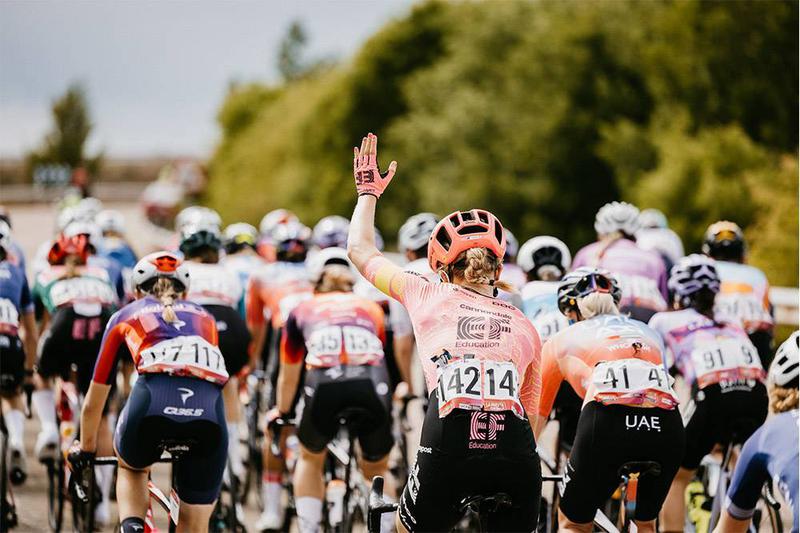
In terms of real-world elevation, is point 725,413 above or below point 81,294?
below

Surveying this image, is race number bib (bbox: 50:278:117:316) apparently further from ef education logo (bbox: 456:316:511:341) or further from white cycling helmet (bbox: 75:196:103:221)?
ef education logo (bbox: 456:316:511:341)

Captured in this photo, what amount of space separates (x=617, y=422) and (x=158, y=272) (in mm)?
2651

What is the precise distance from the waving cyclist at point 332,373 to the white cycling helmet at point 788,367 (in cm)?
288

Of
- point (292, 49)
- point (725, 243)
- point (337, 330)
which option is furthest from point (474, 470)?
point (292, 49)

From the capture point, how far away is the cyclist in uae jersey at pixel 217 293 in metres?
9.80

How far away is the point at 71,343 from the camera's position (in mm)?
9672

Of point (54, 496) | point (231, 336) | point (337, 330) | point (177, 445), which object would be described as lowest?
point (54, 496)

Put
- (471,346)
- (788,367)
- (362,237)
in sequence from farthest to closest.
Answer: (362,237), (788,367), (471,346)

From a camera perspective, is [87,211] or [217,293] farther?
[87,211]

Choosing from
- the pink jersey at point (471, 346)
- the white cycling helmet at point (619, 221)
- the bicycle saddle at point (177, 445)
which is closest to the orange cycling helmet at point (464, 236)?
the pink jersey at point (471, 346)

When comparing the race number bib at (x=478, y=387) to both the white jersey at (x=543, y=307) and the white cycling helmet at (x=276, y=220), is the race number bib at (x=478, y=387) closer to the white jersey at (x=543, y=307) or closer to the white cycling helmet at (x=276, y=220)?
the white jersey at (x=543, y=307)

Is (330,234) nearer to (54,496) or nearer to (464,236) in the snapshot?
(54,496)

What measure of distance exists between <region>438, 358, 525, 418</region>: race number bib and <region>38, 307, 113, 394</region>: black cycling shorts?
15.3 ft

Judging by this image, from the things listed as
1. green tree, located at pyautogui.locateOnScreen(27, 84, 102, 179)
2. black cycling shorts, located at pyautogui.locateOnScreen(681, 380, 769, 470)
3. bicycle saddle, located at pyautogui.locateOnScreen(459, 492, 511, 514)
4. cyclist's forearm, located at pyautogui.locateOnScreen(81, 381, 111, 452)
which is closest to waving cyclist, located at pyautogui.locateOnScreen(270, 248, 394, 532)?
cyclist's forearm, located at pyautogui.locateOnScreen(81, 381, 111, 452)
